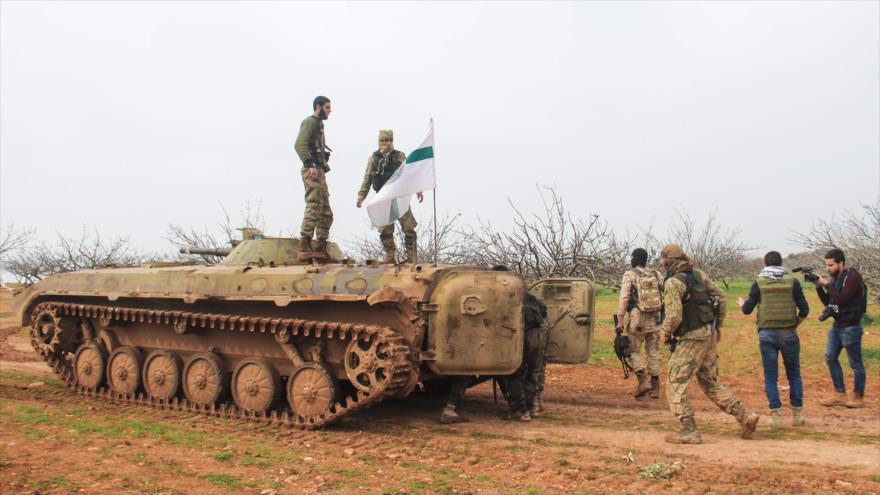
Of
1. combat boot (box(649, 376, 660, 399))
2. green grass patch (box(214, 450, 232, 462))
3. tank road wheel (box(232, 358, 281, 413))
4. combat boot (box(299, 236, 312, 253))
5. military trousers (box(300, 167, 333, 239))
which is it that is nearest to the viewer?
green grass patch (box(214, 450, 232, 462))

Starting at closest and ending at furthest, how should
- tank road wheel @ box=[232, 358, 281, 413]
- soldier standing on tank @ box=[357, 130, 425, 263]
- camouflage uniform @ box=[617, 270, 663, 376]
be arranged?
1. tank road wheel @ box=[232, 358, 281, 413]
2. camouflage uniform @ box=[617, 270, 663, 376]
3. soldier standing on tank @ box=[357, 130, 425, 263]

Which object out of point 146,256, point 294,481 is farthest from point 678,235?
point 294,481

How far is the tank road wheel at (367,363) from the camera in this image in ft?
26.8

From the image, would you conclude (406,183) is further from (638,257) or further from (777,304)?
(777,304)

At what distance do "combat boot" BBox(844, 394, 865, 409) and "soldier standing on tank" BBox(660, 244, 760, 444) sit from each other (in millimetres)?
2717

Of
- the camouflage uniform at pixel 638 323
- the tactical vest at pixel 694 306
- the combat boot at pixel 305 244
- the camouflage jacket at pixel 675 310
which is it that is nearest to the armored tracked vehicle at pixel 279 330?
the combat boot at pixel 305 244

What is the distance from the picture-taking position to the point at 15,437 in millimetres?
7930

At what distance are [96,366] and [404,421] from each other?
197 inches

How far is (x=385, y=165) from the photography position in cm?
1109

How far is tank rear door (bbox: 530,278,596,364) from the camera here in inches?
403

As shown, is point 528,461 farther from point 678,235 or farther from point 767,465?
point 678,235

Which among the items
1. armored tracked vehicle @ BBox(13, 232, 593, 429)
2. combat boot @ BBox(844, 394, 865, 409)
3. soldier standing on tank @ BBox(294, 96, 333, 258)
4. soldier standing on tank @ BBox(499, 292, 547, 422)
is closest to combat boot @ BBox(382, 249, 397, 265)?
armored tracked vehicle @ BBox(13, 232, 593, 429)

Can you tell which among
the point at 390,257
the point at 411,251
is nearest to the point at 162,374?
the point at 390,257

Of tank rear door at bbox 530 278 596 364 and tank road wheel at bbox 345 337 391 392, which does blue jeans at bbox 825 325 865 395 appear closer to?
tank rear door at bbox 530 278 596 364
